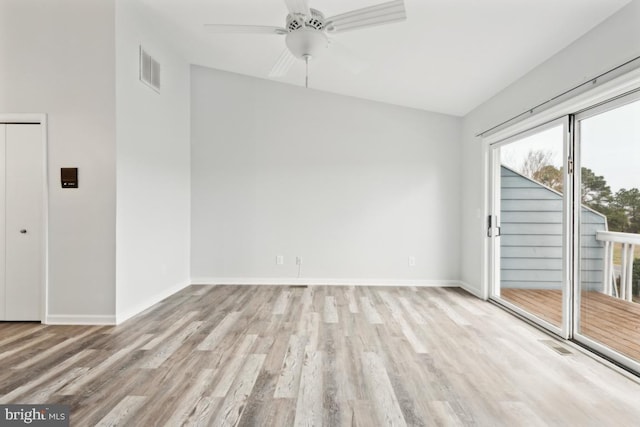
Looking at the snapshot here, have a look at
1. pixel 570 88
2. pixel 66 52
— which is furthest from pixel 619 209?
pixel 66 52

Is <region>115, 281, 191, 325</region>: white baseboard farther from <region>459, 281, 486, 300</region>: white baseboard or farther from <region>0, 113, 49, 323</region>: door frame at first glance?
<region>459, 281, 486, 300</region>: white baseboard

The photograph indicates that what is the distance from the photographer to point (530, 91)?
11.6 ft

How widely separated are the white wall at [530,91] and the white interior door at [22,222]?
4.95 metres

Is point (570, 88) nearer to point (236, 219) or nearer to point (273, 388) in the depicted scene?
point (273, 388)

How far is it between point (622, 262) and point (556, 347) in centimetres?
88

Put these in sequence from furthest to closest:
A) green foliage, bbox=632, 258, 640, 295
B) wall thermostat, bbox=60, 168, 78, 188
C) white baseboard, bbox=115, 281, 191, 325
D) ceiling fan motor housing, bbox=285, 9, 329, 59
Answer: white baseboard, bbox=115, 281, 191, 325 → wall thermostat, bbox=60, 168, 78, 188 → green foliage, bbox=632, 258, 640, 295 → ceiling fan motor housing, bbox=285, 9, 329, 59

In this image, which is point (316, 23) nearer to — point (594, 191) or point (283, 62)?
point (283, 62)

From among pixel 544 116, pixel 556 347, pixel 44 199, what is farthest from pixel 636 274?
pixel 44 199

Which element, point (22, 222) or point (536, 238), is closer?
point (22, 222)

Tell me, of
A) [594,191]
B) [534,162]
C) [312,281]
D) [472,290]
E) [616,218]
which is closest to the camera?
[616,218]

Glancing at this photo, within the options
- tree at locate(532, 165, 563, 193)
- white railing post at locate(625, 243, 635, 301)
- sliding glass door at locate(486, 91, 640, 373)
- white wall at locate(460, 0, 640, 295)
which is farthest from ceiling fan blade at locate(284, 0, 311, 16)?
white railing post at locate(625, 243, 635, 301)

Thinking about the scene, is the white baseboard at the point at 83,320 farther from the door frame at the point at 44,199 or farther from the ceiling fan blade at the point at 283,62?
the ceiling fan blade at the point at 283,62

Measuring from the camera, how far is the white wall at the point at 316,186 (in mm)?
5418

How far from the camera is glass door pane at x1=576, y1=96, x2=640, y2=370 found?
258 cm
